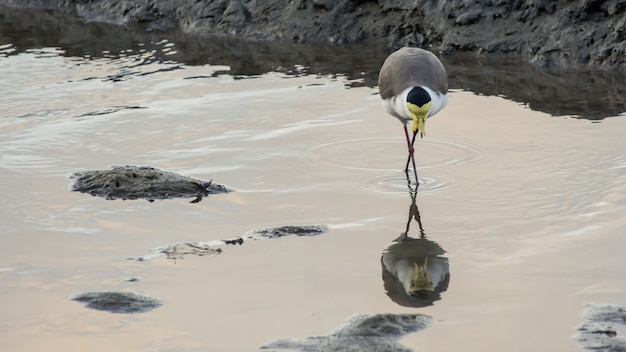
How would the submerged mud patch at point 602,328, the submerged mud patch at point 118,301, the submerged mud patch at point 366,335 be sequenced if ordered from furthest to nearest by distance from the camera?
1. the submerged mud patch at point 118,301
2. the submerged mud patch at point 366,335
3. the submerged mud patch at point 602,328

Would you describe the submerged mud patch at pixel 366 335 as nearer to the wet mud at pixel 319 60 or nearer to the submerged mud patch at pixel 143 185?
the submerged mud patch at pixel 143 185

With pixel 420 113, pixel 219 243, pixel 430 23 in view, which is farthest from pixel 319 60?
pixel 219 243

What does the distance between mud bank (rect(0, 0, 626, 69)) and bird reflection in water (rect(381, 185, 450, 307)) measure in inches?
187

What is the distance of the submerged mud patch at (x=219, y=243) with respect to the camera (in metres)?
6.40

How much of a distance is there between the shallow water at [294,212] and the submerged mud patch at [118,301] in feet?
0.24

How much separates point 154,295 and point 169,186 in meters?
1.90

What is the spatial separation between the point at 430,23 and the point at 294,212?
547cm

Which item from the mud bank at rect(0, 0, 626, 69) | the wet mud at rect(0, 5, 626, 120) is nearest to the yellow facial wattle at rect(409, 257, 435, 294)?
the wet mud at rect(0, 5, 626, 120)

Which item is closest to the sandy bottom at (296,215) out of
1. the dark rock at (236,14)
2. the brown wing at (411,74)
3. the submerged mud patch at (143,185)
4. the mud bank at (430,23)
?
the submerged mud patch at (143,185)

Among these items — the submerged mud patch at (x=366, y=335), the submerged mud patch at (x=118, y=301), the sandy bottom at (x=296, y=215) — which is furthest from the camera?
the submerged mud patch at (x=118, y=301)

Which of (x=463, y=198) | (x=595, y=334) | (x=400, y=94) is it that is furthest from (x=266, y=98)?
(x=595, y=334)

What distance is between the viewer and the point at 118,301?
223 inches

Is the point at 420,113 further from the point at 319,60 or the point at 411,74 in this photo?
the point at 319,60

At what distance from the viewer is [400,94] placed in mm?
7812
